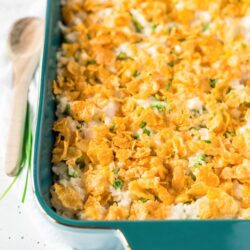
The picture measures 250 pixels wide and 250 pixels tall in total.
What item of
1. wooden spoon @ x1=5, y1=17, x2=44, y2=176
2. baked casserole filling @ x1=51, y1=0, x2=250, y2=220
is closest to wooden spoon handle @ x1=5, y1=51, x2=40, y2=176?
wooden spoon @ x1=5, y1=17, x2=44, y2=176

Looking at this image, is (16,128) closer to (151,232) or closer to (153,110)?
(153,110)

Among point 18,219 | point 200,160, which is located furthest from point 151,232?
point 18,219

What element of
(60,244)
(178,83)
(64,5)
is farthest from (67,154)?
(64,5)

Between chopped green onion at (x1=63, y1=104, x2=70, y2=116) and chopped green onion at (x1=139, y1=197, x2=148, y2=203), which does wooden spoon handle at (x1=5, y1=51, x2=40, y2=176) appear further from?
chopped green onion at (x1=139, y1=197, x2=148, y2=203)

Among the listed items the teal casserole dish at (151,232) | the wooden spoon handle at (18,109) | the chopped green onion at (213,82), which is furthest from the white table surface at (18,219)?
the chopped green onion at (213,82)

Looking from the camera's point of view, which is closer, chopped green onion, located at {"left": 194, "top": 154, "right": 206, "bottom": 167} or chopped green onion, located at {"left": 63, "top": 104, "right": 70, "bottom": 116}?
chopped green onion, located at {"left": 194, "top": 154, "right": 206, "bottom": 167}

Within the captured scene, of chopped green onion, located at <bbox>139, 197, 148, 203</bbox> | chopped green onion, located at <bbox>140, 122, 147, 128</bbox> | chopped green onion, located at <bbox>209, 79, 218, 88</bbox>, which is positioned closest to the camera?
chopped green onion, located at <bbox>139, 197, 148, 203</bbox>

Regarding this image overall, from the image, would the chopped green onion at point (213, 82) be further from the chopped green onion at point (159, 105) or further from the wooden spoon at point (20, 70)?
the wooden spoon at point (20, 70)
